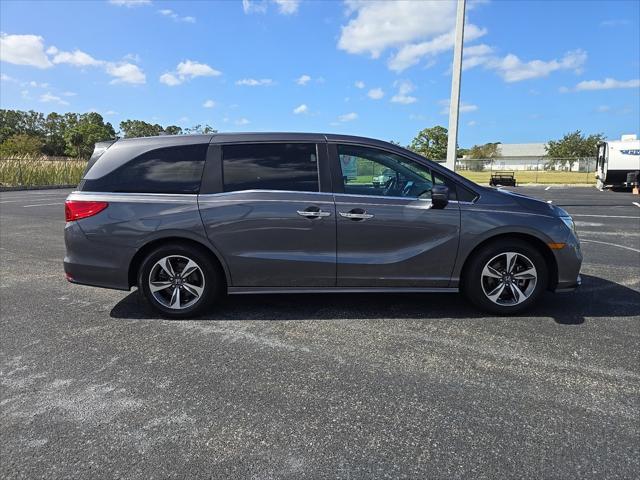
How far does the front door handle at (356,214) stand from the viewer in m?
4.21

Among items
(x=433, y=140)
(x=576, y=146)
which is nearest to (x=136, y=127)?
(x=433, y=140)

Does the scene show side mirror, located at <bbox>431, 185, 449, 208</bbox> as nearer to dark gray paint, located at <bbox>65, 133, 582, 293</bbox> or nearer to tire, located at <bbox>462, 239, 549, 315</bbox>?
dark gray paint, located at <bbox>65, 133, 582, 293</bbox>

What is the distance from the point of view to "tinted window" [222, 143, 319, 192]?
14.1 ft

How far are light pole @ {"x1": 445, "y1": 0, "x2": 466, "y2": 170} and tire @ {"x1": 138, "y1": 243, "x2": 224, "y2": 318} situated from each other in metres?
11.3

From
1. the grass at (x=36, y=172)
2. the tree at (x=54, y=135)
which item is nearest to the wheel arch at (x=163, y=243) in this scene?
the grass at (x=36, y=172)

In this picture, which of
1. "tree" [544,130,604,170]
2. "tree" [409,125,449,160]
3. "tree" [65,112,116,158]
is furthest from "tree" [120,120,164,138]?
"tree" [544,130,604,170]

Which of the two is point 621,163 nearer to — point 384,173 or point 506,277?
point 506,277

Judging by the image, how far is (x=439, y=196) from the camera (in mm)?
4188

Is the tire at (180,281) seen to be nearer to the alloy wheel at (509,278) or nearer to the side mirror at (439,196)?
the side mirror at (439,196)

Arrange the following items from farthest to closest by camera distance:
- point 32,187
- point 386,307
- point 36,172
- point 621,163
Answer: point 36,172
point 32,187
point 621,163
point 386,307

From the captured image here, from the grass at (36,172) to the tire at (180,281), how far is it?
2512 cm

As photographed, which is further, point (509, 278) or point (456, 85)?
point (456, 85)

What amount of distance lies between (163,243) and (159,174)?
664 mm

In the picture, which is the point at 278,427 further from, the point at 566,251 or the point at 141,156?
the point at 566,251
